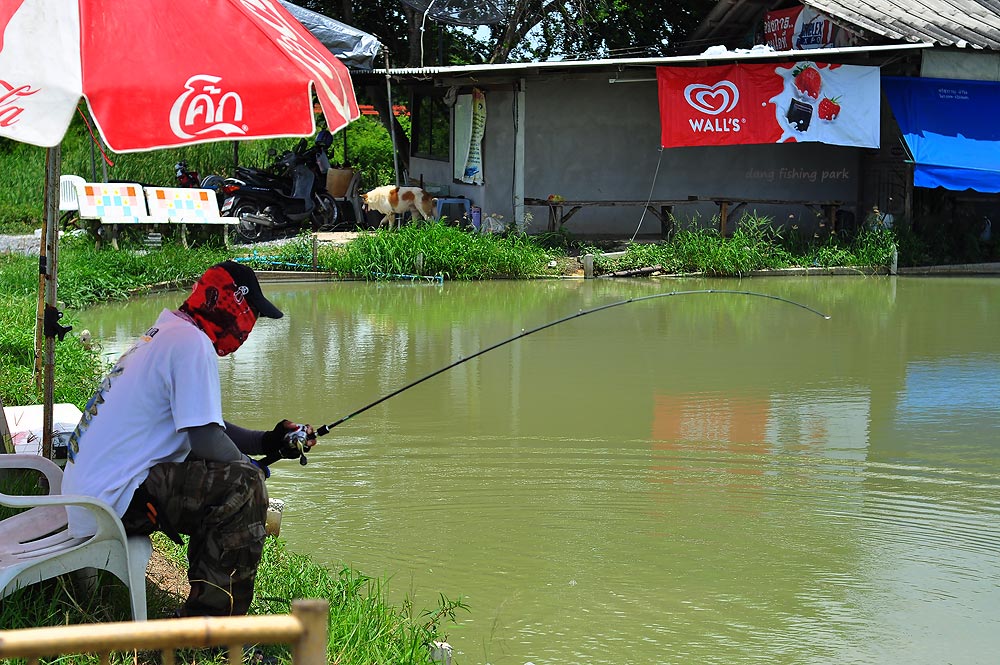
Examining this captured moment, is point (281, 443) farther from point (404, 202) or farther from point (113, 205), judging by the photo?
point (404, 202)

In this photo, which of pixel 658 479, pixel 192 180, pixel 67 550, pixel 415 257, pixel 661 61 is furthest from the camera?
pixel 192 180

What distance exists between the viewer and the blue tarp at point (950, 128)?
638 inches

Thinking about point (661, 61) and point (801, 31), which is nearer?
point (661, 61)

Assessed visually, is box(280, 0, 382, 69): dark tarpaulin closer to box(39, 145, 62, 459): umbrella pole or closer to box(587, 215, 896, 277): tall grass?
box(587, 215, 896, 277): tall grass

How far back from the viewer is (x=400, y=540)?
5254 millimetres

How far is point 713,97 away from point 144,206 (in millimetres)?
8209

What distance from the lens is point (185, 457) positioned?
349 cm

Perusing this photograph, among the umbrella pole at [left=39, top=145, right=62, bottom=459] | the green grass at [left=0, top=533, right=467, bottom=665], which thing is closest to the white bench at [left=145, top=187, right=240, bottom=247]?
the umbrella pole at [left=39, top=145, right=62, bottom=459]

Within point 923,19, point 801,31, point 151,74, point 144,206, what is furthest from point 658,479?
point 801,31

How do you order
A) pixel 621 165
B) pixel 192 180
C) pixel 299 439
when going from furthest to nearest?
1. pixel 621 165
2. pixel 192 180
3. pixel 299 439

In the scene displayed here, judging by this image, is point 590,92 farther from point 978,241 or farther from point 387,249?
point 978,241

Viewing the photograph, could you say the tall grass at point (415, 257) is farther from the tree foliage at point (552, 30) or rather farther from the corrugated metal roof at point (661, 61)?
the tree foliage at point (552, 30)

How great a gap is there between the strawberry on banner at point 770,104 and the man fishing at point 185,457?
13598mm

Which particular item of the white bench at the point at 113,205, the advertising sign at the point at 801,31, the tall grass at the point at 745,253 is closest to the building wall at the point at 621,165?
the tall grass at the point at 745,253
